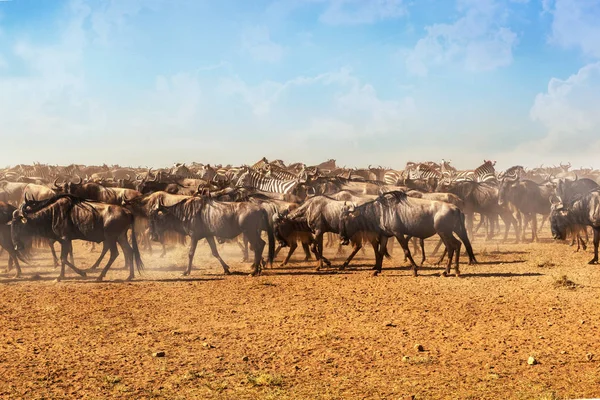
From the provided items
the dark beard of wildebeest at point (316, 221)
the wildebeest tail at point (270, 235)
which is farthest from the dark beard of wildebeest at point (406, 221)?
the wildebeest tail at point (270, 235)

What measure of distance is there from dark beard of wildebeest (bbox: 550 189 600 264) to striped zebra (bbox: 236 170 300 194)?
9.71 metres

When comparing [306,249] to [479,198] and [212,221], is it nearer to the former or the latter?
[212,221]

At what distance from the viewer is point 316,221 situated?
14.6 m

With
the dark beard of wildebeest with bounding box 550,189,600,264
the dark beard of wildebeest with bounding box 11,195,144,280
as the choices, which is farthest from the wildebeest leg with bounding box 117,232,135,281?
the dark beard of wildebeest with bounding box 550,189,600,264

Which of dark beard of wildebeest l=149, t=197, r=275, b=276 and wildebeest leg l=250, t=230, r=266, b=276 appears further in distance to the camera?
dark beard of wildebeest l=149, t=197, r=275, b=276

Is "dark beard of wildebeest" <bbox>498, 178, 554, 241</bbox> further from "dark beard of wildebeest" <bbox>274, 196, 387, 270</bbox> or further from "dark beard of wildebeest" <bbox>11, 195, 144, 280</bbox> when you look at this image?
"dark beard of wildebeest" <bbox>11, 195, 144, 280</bbox>

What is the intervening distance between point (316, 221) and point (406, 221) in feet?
7.60

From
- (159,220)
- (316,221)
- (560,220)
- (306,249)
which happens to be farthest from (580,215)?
(159,220)

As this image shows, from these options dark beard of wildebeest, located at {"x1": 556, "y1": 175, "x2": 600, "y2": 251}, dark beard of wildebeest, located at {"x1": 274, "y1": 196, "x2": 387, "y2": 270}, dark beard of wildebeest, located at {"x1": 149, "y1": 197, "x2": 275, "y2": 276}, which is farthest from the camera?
dark beard of wildebeest, located at {"x1": 556, "y1": 175, "x2": 600, "y2": 251}

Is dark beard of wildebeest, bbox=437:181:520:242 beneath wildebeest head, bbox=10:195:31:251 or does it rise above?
above

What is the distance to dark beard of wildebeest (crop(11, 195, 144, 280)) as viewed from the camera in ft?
42.1

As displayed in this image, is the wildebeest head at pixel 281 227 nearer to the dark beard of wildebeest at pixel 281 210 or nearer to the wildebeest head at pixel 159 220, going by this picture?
the dark beard of wildebeest at pixel 281 210

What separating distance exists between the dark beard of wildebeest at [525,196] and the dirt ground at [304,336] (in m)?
7.37

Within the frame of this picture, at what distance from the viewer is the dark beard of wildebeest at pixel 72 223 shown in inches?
506
